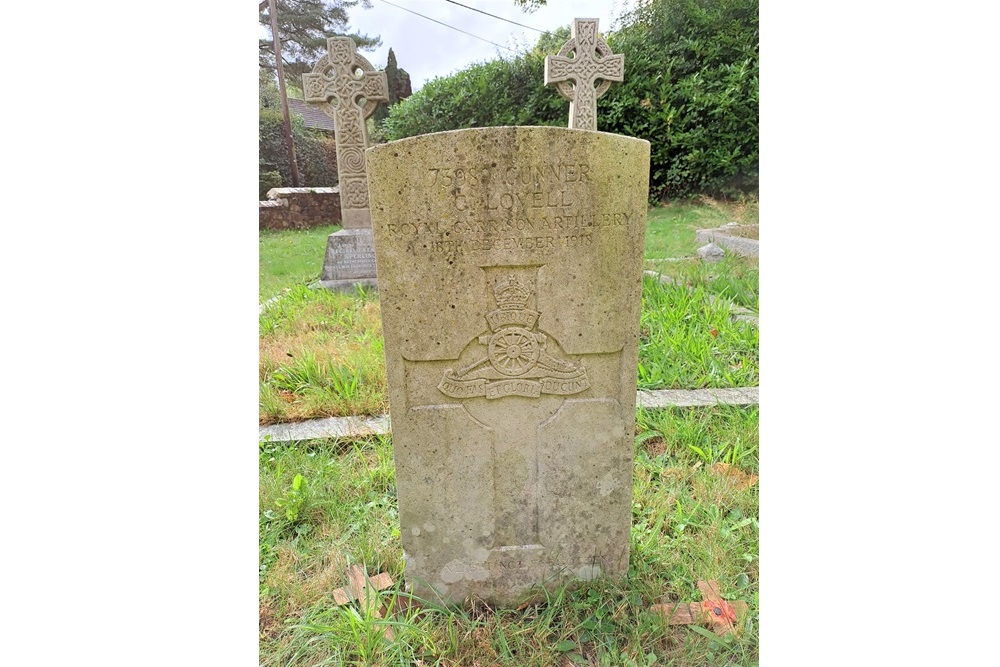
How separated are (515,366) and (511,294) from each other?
8.5 inches

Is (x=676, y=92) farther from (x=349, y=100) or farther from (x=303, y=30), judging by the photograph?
(x=303, y=30)

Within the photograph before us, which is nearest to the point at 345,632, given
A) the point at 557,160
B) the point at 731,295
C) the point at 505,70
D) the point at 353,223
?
the point at 557,160

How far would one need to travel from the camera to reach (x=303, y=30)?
29.3 ft

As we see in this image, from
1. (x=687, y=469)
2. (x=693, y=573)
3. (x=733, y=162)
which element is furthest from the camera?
(x=733, y=162)

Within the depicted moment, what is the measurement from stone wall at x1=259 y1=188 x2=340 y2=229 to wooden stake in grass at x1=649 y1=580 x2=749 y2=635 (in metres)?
9.34

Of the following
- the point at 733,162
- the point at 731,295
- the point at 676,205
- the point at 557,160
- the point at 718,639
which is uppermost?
the point at 733,162

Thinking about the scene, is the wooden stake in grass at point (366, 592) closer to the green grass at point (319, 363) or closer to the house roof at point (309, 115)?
the green grass at point (319, 363)

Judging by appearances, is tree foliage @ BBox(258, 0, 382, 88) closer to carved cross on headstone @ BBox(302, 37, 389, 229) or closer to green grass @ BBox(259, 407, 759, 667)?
carved cross on headstone @ BBox(302, 37, 389, 229)

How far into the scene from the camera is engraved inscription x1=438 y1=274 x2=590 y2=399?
147 centimetres

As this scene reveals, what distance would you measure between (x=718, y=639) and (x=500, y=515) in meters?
0.73

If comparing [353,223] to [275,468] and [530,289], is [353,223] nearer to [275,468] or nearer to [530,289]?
[275,468]

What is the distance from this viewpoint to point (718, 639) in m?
1.56

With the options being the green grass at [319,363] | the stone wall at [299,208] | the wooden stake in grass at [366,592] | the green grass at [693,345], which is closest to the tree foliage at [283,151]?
the stone wall at [299,208]

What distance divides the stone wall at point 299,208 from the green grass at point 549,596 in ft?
27.0
